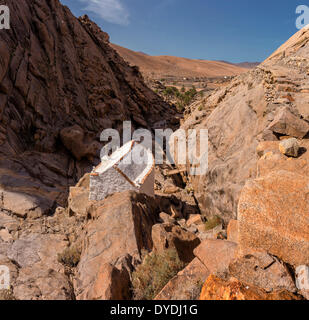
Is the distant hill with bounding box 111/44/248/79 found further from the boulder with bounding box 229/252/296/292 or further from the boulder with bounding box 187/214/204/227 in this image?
the boulder with bounding box 229/252/296/292

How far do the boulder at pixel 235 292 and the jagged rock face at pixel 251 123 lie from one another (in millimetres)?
4333

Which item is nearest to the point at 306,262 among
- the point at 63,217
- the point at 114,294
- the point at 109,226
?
the point at 114,294

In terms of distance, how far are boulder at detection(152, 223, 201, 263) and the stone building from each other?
10.2ft

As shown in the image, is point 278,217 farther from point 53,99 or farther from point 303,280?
point 53,99

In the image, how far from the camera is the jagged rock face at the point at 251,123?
7109mm

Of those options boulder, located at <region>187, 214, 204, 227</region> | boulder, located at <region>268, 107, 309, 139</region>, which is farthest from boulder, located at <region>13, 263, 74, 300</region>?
boulder, located at <region>268, 107, 309, 139</region>

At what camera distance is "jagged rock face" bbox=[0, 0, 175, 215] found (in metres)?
13.7

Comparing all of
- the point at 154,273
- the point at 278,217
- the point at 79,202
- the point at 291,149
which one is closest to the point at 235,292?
the point at 278,217

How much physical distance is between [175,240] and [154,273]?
2.89 ft
